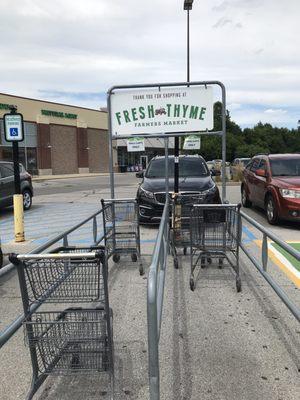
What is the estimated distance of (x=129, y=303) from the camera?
192 inches

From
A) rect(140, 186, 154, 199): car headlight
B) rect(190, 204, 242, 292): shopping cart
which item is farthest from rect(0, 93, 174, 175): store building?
rect(190, 204, 242, 292): shopping cart

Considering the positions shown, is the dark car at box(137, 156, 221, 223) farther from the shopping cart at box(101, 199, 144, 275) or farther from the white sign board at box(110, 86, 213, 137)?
the shopping cart at box(101, 199, 144, 275)

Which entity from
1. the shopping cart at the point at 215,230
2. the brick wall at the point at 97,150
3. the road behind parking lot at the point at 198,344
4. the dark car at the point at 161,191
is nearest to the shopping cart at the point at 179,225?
the road behind parking lot at the point at 198,344

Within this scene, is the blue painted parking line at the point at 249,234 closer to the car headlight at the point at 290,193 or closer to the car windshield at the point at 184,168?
the car headlight at the point at 290,193

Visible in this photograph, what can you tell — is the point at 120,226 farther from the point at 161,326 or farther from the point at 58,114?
the point at 58,114

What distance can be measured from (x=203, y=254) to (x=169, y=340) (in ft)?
6.73

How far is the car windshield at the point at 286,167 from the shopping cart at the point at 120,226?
518 centimetres

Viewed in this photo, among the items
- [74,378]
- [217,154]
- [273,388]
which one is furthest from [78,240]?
[217,154]

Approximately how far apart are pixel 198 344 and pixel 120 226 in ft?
10.4

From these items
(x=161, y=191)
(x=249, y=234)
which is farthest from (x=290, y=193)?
(x=161, y=191)

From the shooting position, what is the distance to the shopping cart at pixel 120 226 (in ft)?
21.3

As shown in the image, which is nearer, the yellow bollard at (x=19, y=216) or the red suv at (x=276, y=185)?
the yellow bollard at (x=19, y=216)

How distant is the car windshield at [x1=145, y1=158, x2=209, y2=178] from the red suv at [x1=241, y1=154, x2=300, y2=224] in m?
1.52

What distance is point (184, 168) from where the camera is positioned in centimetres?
1057
